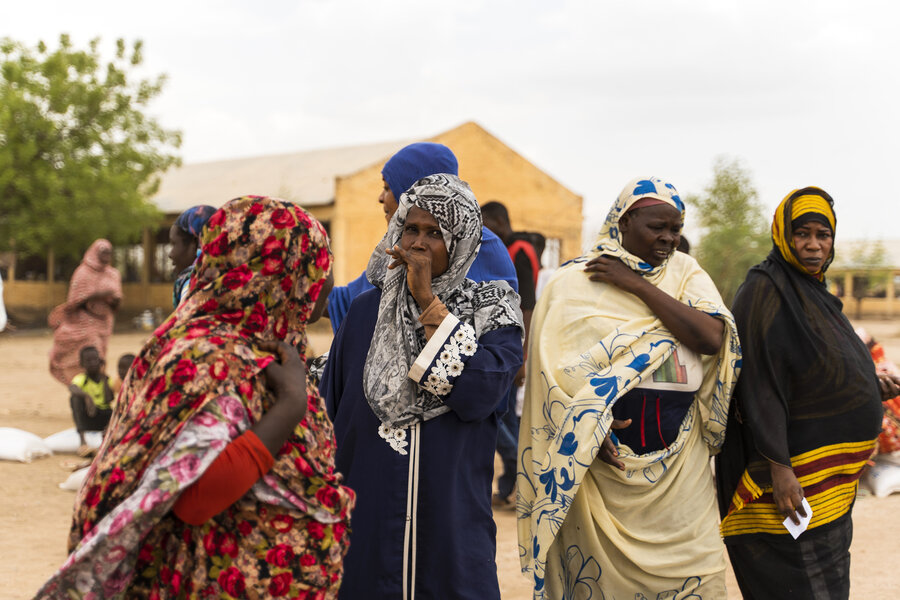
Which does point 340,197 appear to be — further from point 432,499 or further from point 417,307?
point 432,499

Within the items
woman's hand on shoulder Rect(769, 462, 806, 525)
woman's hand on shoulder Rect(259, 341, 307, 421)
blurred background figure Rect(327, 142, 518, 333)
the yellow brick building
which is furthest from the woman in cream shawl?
the yellow brick building

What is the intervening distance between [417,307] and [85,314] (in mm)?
7530

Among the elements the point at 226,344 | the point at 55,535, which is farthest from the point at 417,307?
the point at 55,535

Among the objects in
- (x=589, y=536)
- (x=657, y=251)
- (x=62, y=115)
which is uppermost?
(x=62, y=115)

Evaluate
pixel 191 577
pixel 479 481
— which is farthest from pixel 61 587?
pixel 479 481

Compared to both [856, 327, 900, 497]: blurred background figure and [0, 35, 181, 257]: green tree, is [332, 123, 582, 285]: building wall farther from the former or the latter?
[856, 327, 900, 497]: blurred background figure

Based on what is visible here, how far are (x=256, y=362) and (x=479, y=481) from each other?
95 centimetres

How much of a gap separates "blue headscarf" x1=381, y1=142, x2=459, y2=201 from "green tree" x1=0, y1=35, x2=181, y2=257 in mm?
20158

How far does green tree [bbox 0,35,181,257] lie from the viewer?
69.4 ft

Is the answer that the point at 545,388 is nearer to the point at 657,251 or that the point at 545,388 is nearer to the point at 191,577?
the point at 657,251

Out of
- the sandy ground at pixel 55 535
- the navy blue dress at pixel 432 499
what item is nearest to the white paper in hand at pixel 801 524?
the navy blue dress at pixel 432 499

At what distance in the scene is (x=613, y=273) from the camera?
3.27m

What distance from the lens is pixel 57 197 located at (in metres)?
21.1

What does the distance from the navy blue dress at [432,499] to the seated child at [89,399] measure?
19.8 ft
